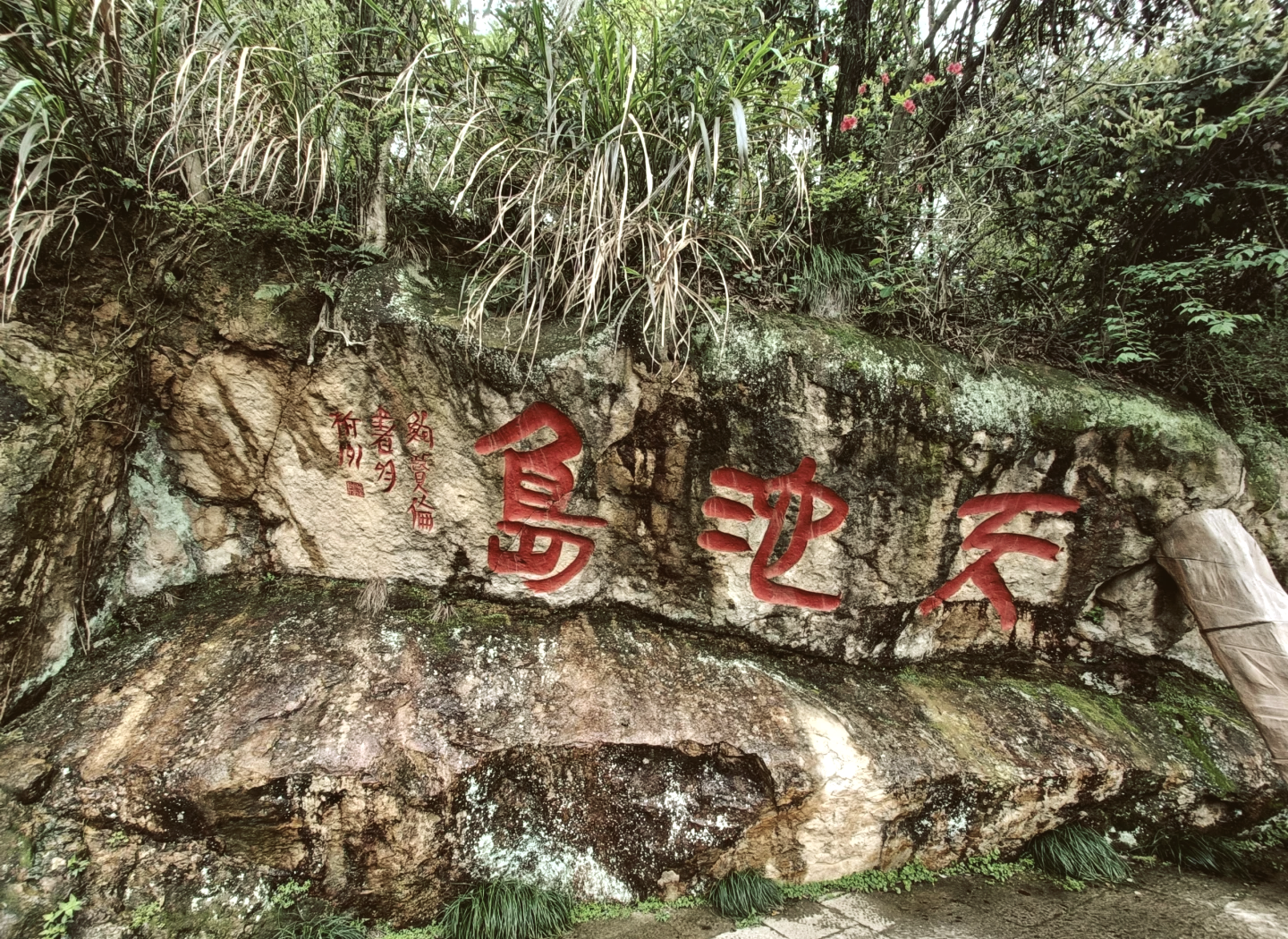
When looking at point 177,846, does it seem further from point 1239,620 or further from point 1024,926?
point 1239,620

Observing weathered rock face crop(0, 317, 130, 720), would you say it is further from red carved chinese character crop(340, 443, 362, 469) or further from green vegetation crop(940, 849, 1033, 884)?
green vegetation crop(940, 849, 1033, 884)

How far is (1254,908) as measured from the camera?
8.70 ft

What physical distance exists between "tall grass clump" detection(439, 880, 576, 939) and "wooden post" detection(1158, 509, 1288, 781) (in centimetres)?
330

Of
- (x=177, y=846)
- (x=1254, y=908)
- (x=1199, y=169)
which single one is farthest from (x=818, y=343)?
(x=177, y=846)

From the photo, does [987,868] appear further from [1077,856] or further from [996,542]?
[996,542]

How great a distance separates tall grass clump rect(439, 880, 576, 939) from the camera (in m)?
2.26

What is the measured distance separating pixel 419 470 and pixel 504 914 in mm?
1857

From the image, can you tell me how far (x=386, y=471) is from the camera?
9.19 feet

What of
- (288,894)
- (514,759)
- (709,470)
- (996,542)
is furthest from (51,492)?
(996,542)

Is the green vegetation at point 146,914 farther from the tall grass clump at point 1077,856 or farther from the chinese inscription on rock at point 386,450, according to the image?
the tall grass clump at point 1077,856

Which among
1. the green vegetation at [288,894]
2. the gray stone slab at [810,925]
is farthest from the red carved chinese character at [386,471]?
the gray stone slab at [810,925]

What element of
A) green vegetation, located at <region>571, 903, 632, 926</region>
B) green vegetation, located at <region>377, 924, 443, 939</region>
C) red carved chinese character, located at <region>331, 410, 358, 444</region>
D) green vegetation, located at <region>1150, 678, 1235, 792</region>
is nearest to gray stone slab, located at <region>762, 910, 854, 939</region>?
green vegetation, located at <region>571, 903, 632, 926</region>

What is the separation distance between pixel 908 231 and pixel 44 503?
172 inches

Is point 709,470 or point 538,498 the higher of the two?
point 709,470
